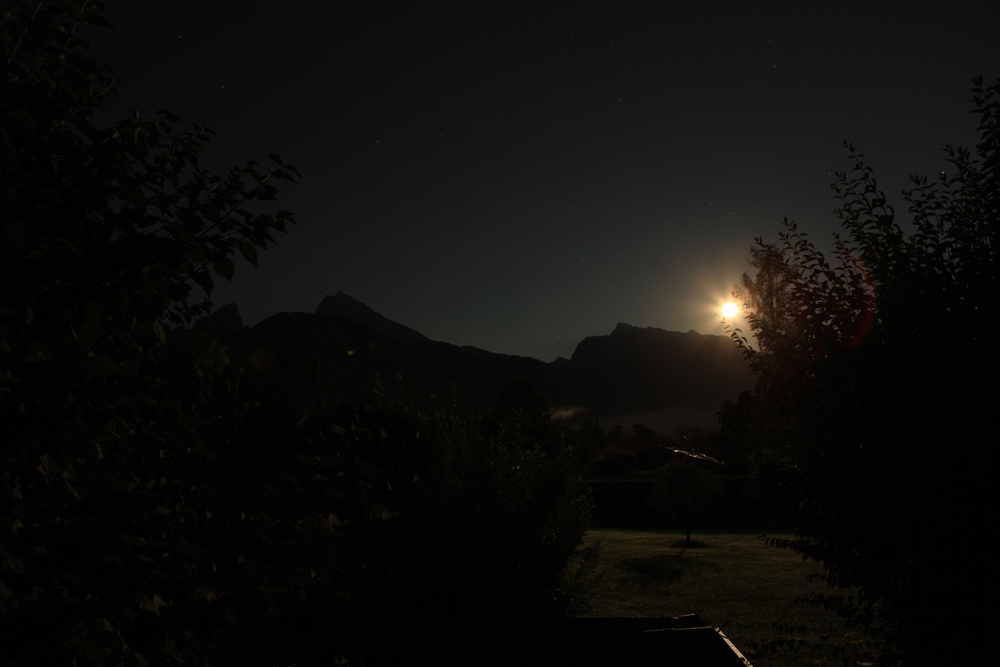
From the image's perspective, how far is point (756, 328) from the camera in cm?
480

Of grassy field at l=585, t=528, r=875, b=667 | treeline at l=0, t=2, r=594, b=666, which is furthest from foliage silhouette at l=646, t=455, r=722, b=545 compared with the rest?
treeline at l=0, t=2, r=594, b=666

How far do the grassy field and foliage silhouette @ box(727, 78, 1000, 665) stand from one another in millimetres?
1009

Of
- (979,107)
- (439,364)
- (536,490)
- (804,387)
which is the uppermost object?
(439,364)

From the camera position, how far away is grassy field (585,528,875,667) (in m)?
6.39

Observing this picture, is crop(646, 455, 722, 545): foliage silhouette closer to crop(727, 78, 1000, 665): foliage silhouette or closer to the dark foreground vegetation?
the dark foreground vegetation

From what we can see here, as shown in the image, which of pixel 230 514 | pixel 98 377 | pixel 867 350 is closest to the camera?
pixel 98 377

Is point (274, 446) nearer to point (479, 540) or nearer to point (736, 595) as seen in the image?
point (479, 540)

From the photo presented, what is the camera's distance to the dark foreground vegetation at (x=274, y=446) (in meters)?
1.87

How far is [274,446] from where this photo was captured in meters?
4.96

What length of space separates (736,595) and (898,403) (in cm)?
874

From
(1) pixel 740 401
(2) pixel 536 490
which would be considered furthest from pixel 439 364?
(2) pixel 536 490

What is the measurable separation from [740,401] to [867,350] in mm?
62018

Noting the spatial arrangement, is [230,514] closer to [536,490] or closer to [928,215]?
[536,490]

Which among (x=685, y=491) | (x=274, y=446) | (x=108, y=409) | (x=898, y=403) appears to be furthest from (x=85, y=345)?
(x=685, y=491)
